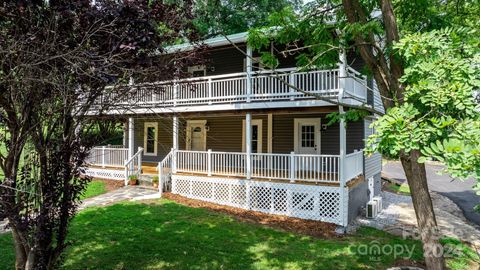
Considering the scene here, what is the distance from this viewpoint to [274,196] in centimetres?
1073

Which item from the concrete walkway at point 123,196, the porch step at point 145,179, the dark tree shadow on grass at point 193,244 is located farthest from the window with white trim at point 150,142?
the dark tree shadow on grass at point 193,244

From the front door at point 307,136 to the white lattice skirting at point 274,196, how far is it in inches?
131

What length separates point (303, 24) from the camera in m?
6.85

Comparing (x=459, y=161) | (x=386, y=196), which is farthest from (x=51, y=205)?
(x=386, y=196)

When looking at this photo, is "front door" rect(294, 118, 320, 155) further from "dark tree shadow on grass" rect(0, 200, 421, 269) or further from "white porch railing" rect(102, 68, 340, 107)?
"dark tree shadow on grass" rect(0, 200, 421, 269)

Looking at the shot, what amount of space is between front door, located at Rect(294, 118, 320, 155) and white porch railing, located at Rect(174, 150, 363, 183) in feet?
2.77

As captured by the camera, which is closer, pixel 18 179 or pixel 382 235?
pixel 18 179

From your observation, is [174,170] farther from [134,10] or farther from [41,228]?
[134,10]

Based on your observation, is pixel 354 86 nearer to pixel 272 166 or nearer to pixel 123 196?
pixel 272 166

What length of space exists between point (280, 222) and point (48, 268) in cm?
676

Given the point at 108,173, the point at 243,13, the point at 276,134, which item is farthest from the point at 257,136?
the point at 243,13

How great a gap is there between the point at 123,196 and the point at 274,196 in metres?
5.99

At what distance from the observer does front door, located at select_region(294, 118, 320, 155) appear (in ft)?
43.3

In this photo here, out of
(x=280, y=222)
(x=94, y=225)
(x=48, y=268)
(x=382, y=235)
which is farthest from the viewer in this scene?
(x=280, y=222)
